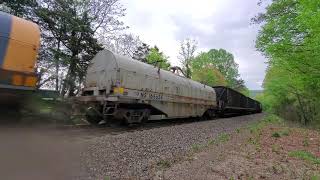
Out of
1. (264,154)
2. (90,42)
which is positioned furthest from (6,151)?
(90,42)

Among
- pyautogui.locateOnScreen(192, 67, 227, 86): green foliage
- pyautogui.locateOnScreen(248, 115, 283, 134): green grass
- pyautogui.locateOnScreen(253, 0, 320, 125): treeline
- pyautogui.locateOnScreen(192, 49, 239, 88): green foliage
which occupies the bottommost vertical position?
pyautogui.locateOnScreen(248, 115, 283, 134): green grass

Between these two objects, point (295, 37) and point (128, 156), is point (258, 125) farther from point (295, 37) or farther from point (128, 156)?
point (128, 156)

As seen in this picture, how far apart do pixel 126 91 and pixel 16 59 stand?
220 inches

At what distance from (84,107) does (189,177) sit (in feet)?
24.2

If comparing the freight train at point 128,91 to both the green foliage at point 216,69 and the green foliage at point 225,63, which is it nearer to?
the green foliage at point 216,69

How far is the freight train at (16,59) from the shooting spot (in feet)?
24.9

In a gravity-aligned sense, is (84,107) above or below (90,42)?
below

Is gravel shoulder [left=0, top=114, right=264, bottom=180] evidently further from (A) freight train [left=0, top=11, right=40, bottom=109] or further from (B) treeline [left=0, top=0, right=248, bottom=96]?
(B) treeline [left=0, top=0, right=248, bottom=96]

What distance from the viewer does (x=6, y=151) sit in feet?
17.7

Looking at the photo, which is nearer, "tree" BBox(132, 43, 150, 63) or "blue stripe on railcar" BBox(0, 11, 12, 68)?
"blue stripe on railcar" BBox(0, 11, 12, 68)

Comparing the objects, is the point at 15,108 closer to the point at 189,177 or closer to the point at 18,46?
the point at 18,46

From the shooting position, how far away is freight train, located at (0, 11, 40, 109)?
7586 mm

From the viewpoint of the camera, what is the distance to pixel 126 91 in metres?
13.0

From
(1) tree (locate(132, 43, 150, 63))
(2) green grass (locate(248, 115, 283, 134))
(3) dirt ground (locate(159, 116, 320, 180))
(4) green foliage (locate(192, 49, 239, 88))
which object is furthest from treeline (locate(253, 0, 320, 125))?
(4) green foliage (locate(192, 49, 239, 88))
